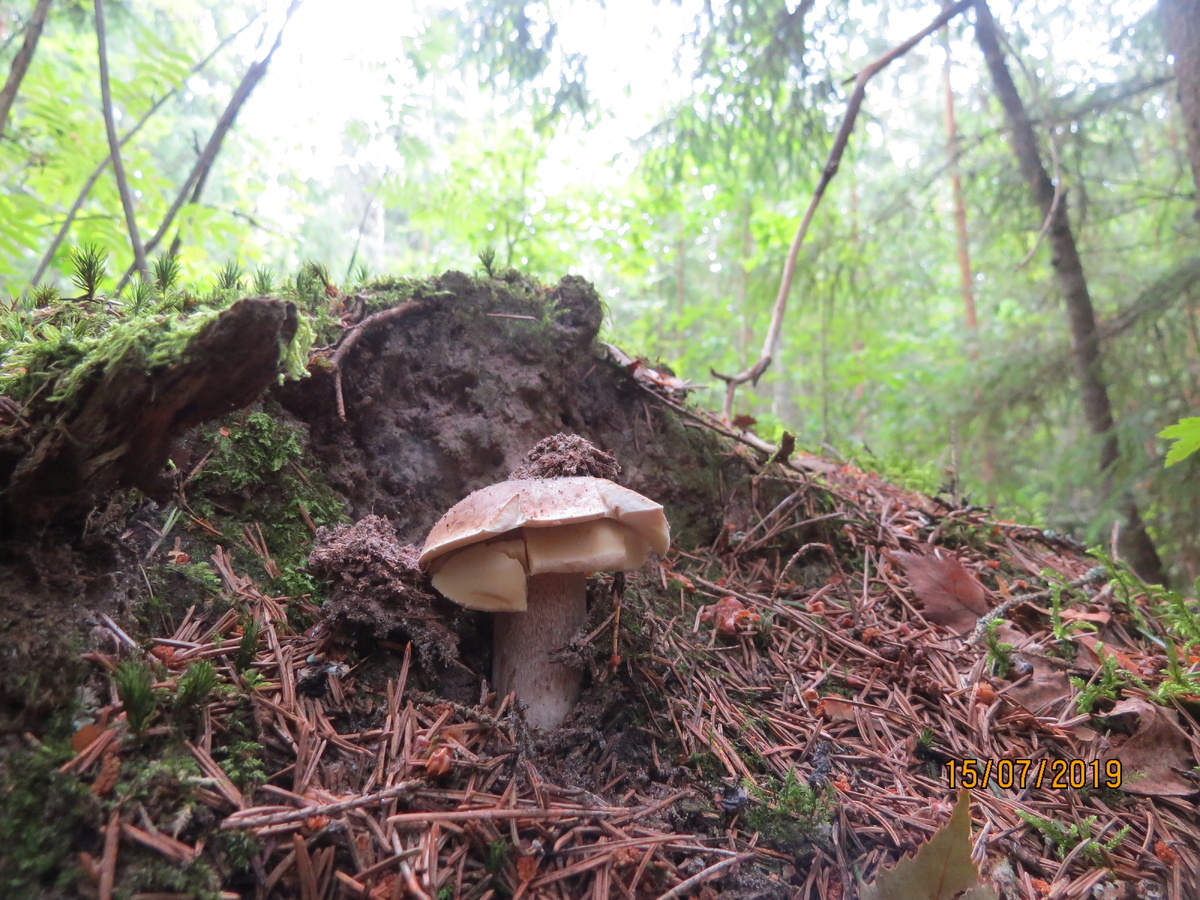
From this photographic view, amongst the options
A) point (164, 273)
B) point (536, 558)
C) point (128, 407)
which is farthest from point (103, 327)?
point (536, 558)

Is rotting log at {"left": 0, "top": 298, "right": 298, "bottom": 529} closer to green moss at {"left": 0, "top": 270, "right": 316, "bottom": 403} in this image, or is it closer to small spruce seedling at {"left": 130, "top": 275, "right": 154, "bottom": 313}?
green moss at {"left": 0, "top": 270, "right": 316, "bottom": 403}

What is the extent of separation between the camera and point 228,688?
142 centimetres

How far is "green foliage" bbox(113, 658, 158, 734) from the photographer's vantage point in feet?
3.91

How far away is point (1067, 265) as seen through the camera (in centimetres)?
528

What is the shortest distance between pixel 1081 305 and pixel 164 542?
6.69 metres

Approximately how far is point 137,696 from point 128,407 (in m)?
0.59

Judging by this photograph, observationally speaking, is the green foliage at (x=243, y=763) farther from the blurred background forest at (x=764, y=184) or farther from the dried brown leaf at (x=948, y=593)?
the dried brown leaf at (x=948, y=593)

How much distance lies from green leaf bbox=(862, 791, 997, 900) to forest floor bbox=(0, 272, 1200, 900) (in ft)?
0.51

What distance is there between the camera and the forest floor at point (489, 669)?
3.98 ft

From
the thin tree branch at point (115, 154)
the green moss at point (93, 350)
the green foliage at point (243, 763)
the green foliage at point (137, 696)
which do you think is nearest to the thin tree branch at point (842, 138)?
the green moss at point (93, 350)

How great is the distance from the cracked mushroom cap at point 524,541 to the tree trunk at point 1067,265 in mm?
5162

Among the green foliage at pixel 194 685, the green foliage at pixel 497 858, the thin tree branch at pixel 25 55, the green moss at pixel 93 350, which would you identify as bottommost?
the green foliage at pixel 497 858
